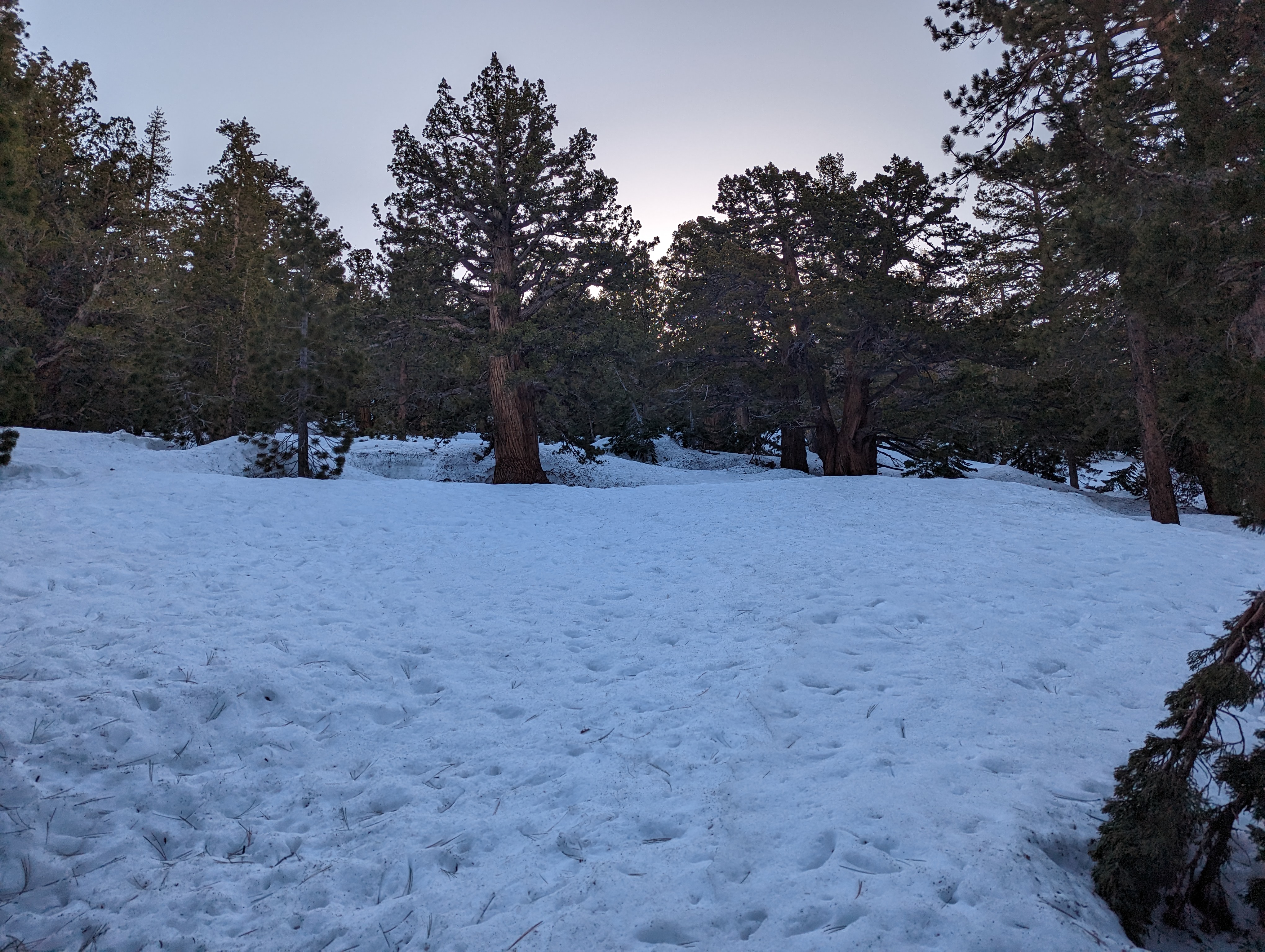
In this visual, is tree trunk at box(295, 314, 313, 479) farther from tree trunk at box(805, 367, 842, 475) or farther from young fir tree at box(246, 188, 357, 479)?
tree trunk at box(805, 367, 842, 475)

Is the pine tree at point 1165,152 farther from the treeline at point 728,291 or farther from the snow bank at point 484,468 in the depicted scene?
the snow bank at point 484,468

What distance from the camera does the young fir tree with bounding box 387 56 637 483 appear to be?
42.8ft

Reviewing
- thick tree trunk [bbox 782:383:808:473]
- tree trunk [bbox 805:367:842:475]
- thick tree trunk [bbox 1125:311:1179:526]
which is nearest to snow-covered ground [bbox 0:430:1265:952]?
thick tree trunk [bbox 1125:311:1179:526]

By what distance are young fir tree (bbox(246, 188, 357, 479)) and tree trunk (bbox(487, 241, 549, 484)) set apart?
3.31 metres

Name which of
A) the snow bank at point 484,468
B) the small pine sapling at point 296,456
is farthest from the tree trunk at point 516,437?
the small pine sapling at point 296,456

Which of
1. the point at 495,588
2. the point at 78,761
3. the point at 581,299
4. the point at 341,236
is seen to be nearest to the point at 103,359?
the point at 341,236

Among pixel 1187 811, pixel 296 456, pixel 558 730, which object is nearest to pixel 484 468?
pixel 296 456

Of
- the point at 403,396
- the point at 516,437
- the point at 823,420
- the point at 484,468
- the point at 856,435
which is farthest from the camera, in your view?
the point at 484,468

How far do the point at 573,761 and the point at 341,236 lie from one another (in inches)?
661

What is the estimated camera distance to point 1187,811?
2648 millimetres

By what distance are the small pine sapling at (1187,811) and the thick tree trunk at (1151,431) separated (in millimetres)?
12505

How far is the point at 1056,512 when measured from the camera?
1186 centimetres

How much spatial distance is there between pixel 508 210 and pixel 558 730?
39.3ft

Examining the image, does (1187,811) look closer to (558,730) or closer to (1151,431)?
(558,730)
